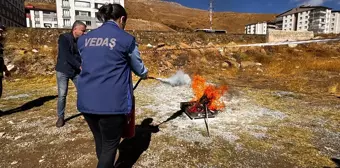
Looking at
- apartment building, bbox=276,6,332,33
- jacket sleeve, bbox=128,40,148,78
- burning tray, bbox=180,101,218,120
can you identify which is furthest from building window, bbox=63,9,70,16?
apartment building, bbox=276,6,332,33

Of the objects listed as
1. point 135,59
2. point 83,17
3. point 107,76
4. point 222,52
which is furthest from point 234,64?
point 83,17

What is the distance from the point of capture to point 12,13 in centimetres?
6331

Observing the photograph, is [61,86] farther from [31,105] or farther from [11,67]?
[11,67]

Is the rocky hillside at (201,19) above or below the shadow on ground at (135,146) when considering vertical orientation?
above

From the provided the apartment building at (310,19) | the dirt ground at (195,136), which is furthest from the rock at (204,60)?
the apartment building at (310,19)

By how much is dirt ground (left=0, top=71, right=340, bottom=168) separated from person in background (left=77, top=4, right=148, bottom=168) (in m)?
1.48

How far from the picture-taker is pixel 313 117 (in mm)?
6086

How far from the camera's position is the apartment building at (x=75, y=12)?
47.2 m

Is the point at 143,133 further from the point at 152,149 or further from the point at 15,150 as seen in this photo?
the point at 15,150

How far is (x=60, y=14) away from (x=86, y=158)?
166ft

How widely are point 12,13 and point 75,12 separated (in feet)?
93.0

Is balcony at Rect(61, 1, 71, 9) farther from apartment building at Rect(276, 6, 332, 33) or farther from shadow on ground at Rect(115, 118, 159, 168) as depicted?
apartment building at Rect(276, 6, 332, 33)

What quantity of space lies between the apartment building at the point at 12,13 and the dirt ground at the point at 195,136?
59.8 meters

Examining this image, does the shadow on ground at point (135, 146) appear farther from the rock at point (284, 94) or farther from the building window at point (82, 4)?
the building window at point (82, 4)
